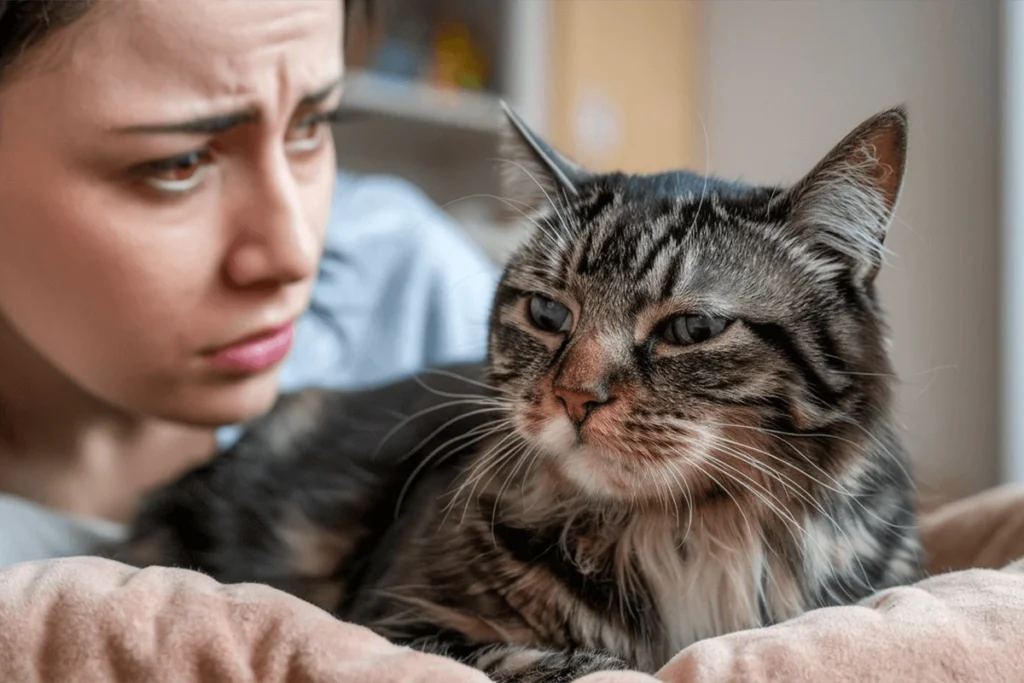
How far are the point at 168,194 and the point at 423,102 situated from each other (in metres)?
2.03

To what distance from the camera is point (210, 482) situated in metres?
1.42

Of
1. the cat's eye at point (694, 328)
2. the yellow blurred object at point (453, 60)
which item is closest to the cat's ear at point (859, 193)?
the cat's eye at point (694, 328)

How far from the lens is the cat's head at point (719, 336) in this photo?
0.90m

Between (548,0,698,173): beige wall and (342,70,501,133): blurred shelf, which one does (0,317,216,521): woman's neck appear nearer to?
(342,70,501,133): blurred shelf

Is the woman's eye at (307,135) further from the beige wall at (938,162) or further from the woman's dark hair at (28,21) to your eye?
the beige wall at (938,162)

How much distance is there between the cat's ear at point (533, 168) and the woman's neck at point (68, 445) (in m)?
0.57

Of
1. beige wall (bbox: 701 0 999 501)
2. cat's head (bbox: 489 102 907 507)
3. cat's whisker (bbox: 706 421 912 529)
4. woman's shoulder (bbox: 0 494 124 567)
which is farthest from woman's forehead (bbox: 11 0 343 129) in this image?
beige wall (bbox: 701 0 999 501)

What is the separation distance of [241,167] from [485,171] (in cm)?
231

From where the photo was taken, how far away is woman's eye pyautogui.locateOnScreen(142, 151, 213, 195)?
1056 mm

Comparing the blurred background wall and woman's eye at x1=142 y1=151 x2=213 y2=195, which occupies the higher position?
woman's eye at x1=142 y1=151 x2=213 y2=195

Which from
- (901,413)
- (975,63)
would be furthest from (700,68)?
(901,413)

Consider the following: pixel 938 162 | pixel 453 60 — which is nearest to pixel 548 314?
pixel 938 162

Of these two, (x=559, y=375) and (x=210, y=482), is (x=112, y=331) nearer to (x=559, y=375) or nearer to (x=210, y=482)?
(x=210, y=482)

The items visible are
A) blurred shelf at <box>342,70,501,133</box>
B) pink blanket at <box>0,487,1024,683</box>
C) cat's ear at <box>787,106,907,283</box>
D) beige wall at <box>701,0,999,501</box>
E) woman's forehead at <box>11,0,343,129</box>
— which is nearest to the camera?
pink blanket at <box>0,487,1024,683</box>
